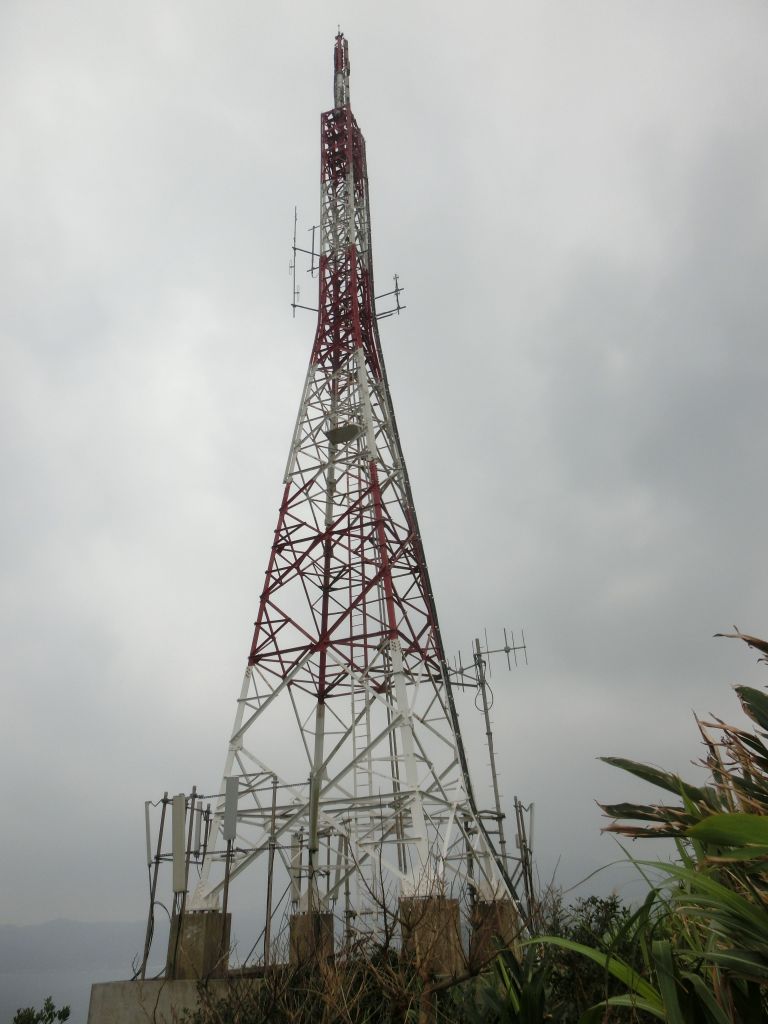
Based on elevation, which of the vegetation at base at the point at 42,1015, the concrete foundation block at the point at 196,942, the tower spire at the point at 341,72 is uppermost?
the tower spire at the point at 341,72

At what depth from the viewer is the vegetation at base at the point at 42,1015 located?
13.2m

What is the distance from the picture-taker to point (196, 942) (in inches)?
464

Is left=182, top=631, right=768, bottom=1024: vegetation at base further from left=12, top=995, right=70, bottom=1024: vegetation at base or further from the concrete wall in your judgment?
left=12, top=995, right=70, bottom=1024: vegetation at base

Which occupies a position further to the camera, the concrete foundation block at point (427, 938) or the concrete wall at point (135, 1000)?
the concrete wall at point (135, 1000)

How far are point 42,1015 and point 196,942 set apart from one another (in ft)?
15.1

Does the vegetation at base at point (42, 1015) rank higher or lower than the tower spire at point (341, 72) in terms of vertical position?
lower

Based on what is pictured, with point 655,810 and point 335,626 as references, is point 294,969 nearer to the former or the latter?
point 655,810

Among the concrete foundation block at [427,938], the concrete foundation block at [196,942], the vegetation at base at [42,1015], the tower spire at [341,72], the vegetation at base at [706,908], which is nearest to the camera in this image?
the vegetation at base at [706,908]

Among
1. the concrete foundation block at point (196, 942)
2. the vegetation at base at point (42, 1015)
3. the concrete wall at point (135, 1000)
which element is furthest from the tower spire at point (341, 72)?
the vegetation at base at point (42, 1015)

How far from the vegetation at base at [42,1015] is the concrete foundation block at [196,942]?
407cm

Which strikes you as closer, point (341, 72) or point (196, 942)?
point (196, 942)

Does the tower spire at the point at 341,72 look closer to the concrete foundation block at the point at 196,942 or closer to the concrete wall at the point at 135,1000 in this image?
the concrete foundation block at the point at 196,942

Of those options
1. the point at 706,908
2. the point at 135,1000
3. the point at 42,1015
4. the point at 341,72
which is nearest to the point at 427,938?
the point at 706,908

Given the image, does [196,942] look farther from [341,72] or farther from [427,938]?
[341,72]
